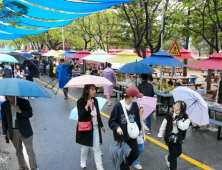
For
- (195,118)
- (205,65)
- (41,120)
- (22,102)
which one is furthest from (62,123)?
(205,65)

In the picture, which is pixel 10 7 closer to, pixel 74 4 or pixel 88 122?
pixel 74 4

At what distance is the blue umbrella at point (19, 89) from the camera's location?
3190 mm

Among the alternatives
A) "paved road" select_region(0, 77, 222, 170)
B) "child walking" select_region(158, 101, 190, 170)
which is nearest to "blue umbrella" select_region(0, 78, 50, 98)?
"paved road" select_region(0, 77, 222, 170)

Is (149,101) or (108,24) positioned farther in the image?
(108,24)

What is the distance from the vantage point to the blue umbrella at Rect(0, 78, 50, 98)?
3.19 meters

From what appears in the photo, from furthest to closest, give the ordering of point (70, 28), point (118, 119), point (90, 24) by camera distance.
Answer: point (70, 28) → point (90, 24) → point (118, 119)

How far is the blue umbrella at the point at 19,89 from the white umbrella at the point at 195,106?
2777mm

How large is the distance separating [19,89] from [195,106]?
3.27 meters

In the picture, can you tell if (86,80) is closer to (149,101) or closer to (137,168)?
(149,101)

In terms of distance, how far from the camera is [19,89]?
10.7 ft

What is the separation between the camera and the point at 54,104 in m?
9.63

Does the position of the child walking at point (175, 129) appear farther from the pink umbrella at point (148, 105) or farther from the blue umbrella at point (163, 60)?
the blue umbrella at point (163, 60)

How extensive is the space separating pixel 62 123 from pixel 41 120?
2.77ft

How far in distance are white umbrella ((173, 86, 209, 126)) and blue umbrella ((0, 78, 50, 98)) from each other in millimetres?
2777
